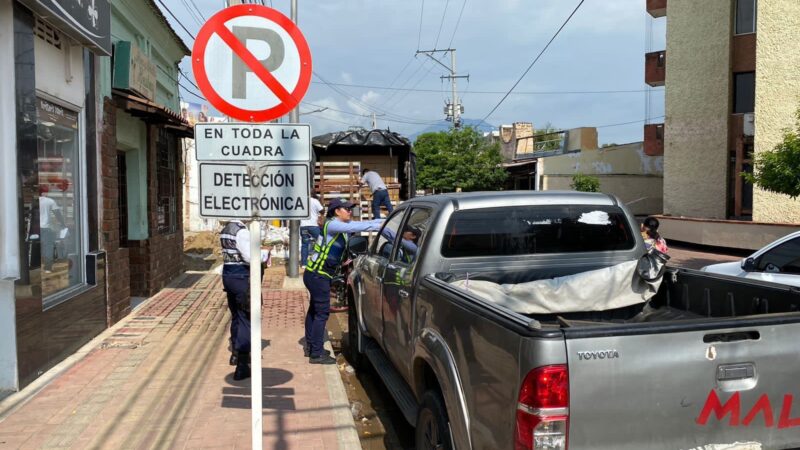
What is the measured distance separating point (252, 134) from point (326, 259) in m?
2.94

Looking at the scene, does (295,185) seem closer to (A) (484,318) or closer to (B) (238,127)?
(B) (238,127)

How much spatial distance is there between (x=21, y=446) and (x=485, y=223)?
11.3 ft

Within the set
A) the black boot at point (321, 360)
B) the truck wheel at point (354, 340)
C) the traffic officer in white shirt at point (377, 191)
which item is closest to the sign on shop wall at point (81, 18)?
the truck wheel at point (354, 340)

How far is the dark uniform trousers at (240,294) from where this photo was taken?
5.66m

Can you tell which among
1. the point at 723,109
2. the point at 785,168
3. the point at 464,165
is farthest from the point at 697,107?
the point at 464,165

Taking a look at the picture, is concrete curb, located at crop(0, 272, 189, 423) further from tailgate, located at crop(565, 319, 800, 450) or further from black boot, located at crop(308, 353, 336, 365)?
tailgate, located at crop(565, 319, 800, 450)

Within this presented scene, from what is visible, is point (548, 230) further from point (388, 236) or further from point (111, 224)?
point (111, 224)

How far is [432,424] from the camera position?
11.4ft

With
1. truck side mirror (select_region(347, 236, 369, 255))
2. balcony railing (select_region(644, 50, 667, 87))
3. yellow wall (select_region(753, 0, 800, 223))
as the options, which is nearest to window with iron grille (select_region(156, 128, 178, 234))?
truck side mirror (select_region(347, 236, 369, 255))

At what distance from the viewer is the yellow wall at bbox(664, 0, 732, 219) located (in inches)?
939

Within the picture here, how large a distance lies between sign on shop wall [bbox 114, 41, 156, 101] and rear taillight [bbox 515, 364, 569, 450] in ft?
25.2

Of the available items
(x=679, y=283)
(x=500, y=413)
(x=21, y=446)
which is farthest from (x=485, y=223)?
(x=21, y=446)

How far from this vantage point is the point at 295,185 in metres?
3.42

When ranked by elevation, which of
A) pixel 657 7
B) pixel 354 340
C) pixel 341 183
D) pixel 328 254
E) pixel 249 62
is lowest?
pixel 354 340
